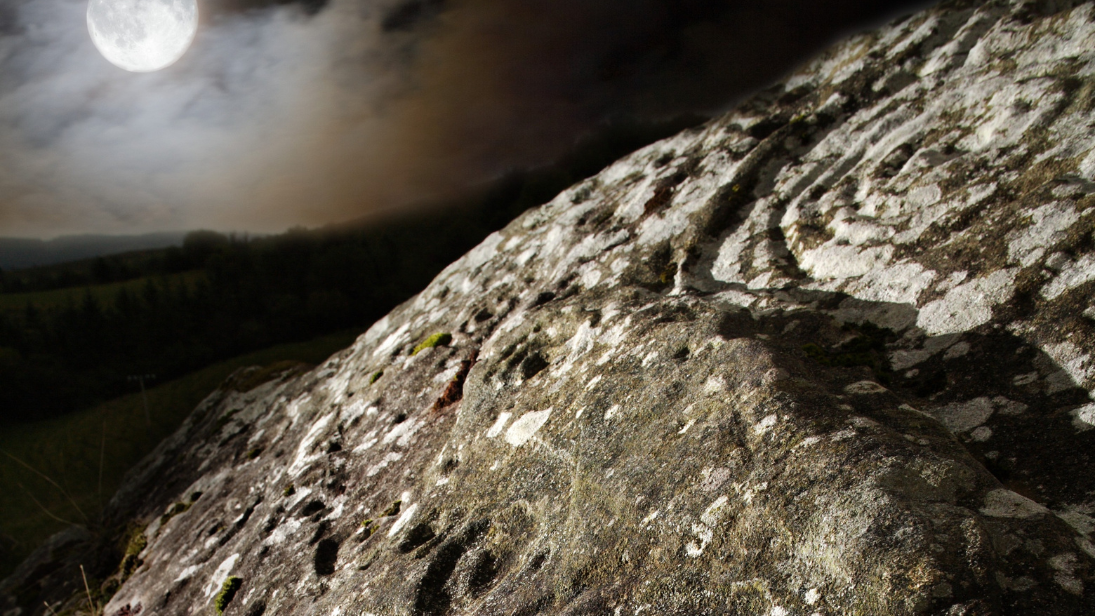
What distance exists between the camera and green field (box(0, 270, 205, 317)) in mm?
58469

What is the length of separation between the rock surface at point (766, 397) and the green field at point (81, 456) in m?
16.0

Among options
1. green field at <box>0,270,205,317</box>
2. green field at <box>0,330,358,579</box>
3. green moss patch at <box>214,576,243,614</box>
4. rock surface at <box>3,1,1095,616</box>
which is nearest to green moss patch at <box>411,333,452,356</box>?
rock surface at <box>3,1,1095,616</box>

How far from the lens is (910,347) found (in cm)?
473

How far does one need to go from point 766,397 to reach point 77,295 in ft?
288

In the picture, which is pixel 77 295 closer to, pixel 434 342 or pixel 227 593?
pixel 227 593

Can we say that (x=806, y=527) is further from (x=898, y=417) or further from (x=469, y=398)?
(x=469, y=398)

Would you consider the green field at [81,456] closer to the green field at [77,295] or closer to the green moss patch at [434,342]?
the green moss patch at [434,342]

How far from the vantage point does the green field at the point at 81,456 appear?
2061 centimetres

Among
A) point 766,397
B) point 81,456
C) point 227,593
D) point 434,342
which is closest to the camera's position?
point 766,397

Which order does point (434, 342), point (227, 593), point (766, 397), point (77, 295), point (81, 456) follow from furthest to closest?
point (77, 295), point (81, 456), point (434, 342), point (227, 593), point (766, 397)

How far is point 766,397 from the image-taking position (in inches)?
145

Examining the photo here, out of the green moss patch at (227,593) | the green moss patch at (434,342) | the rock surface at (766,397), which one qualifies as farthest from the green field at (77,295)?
the rock surface at (766,397)

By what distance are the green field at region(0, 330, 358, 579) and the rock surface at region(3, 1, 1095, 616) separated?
1602 cm

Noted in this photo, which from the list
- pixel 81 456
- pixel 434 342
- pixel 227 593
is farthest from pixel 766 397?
pixel 81 456
